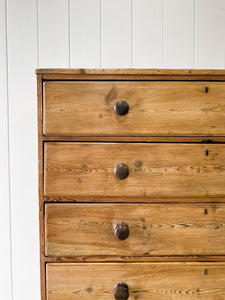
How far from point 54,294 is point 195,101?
0.75m

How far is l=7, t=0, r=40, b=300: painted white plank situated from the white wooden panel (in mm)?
179

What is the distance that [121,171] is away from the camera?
0.83 metres

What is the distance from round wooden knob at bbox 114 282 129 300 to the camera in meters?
0.83

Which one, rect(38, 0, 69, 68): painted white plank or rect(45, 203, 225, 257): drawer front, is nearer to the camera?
rect(45, 203, 225, 257): drawer front

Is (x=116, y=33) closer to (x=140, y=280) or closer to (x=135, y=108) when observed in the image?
(x=135, y=108)

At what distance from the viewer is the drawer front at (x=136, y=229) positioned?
84 cm

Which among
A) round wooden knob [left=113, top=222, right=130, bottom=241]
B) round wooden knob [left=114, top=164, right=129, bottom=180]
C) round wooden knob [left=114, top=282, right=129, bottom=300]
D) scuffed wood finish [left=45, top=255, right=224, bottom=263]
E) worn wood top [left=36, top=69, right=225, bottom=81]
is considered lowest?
round wooden knob [left=114, top=282, right=129, bottom=300]

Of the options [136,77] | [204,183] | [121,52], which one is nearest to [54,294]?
[204,183]

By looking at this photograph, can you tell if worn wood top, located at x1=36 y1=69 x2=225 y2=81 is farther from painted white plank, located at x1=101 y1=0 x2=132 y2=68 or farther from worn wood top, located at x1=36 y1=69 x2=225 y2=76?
painted white plank, located at x1=101 y1=0 x2=132 y2=68

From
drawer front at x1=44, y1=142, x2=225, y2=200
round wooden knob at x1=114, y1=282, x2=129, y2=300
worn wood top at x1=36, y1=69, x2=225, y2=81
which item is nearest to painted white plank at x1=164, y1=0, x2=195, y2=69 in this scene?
worn wood top at x1=36, y1=69, x2=225, y2=81

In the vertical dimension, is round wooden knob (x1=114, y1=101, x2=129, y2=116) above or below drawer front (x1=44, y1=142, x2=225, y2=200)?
above

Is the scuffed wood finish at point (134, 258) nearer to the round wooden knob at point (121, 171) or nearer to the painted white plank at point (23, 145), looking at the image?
the round wooden knob at point (121, 171)

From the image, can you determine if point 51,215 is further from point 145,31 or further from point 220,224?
point 145,31

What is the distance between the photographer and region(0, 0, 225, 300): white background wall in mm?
1239
